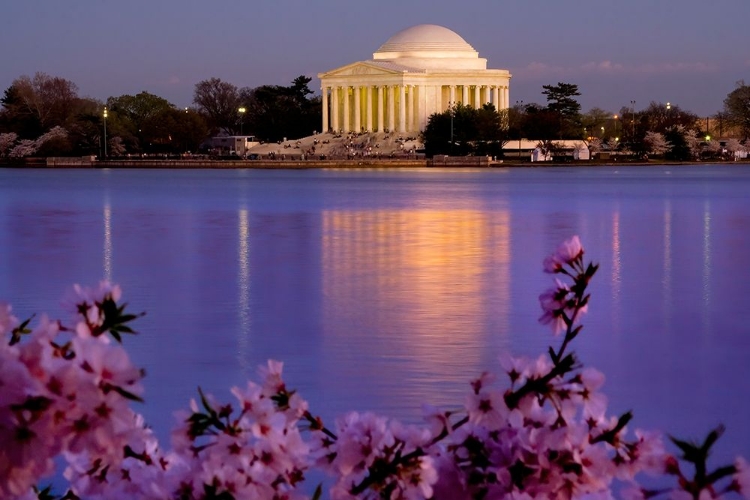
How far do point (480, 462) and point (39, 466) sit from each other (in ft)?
2.88

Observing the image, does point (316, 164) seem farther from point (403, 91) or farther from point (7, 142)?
point (7, 142)

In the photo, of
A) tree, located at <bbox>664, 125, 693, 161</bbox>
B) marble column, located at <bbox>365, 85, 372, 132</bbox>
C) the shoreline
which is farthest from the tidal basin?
marble column, located at <bbox>365, 85, 372, 132</bbox>

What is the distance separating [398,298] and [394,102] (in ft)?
450

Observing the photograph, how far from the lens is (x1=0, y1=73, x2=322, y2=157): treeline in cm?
13088

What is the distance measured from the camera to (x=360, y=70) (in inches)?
5994

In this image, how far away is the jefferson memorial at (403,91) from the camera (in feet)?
495

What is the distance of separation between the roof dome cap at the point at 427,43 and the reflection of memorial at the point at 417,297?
438ft

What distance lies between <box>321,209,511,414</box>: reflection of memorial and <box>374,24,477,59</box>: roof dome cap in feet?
438

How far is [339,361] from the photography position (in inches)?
440

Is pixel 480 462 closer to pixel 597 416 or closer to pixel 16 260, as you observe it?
pixel 597 416

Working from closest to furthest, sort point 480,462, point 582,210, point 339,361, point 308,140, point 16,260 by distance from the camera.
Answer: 1. point 480,462
2. point 339,361
3. point 16,260
4. point 582,210
5. point 308,140

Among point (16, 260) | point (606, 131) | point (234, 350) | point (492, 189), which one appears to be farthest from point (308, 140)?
point (234, 350)

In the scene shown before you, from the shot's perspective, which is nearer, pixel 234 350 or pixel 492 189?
pixel 234 350

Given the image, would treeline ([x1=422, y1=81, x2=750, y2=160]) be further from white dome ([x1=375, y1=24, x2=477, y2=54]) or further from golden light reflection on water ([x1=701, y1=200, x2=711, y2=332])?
golden light reflection on water ([x1=701, y1=200, x2=711, y2=332])
